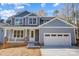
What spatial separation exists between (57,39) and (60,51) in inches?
15.5

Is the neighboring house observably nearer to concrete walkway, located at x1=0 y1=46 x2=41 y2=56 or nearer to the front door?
the front door

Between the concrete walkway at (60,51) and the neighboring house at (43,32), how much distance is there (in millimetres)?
A: 192

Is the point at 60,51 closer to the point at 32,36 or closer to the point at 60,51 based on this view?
the point at 60,51

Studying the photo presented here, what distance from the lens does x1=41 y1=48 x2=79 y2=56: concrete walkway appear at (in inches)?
278

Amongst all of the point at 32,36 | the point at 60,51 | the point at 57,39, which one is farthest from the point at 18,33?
the point at 60,51

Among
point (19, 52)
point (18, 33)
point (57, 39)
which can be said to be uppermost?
point (18, 33)

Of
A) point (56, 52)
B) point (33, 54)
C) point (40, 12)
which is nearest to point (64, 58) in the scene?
point (56, 52)

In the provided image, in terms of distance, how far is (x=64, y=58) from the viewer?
6941 mm

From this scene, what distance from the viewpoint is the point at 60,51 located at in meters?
7.18

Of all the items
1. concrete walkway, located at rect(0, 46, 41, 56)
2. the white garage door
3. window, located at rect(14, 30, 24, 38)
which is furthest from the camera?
window, located at rect(14, 30, 24, 38)

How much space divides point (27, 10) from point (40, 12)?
0.38m

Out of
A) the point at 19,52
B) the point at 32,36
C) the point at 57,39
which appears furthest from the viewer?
the point at 32,36

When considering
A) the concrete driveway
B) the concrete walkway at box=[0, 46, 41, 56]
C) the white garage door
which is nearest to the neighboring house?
the white garage door

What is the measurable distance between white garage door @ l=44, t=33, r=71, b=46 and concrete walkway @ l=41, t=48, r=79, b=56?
195 mm
